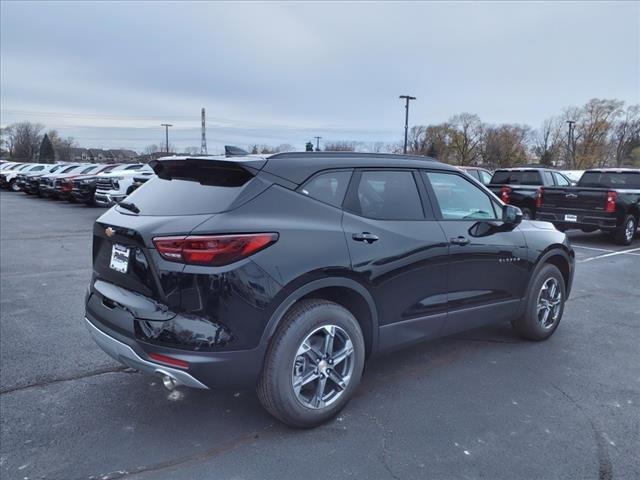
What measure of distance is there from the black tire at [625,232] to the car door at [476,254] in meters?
Result: 8.80

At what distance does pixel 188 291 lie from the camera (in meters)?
2.77

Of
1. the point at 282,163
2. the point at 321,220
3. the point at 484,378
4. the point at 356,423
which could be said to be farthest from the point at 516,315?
the point at 282,163

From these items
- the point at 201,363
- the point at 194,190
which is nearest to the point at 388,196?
the point at 194,190

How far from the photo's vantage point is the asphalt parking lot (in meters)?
2.81

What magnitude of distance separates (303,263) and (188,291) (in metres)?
0.68

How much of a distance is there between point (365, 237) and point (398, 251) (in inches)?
11.8

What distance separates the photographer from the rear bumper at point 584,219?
11.6 meters

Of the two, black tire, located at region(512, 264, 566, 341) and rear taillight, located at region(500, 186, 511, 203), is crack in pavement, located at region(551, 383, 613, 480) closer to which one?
black tire, located at region(512, 264, 566, 341)

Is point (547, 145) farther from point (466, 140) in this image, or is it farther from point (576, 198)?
point (576, 198)

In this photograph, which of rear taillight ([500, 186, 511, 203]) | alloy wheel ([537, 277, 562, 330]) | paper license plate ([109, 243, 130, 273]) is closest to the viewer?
paper license plate ([109, 243, 130, 273])

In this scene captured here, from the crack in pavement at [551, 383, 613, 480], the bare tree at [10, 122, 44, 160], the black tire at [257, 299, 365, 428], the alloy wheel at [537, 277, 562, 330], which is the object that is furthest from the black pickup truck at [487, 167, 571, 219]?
the bare tree at [10, 122, 44, 160]

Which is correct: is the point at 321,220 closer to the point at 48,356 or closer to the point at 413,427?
the point at 413,427

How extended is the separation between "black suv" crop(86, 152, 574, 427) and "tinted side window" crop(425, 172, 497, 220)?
2 centimetres

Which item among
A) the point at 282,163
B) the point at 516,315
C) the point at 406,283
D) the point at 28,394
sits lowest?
the point at 28,394
